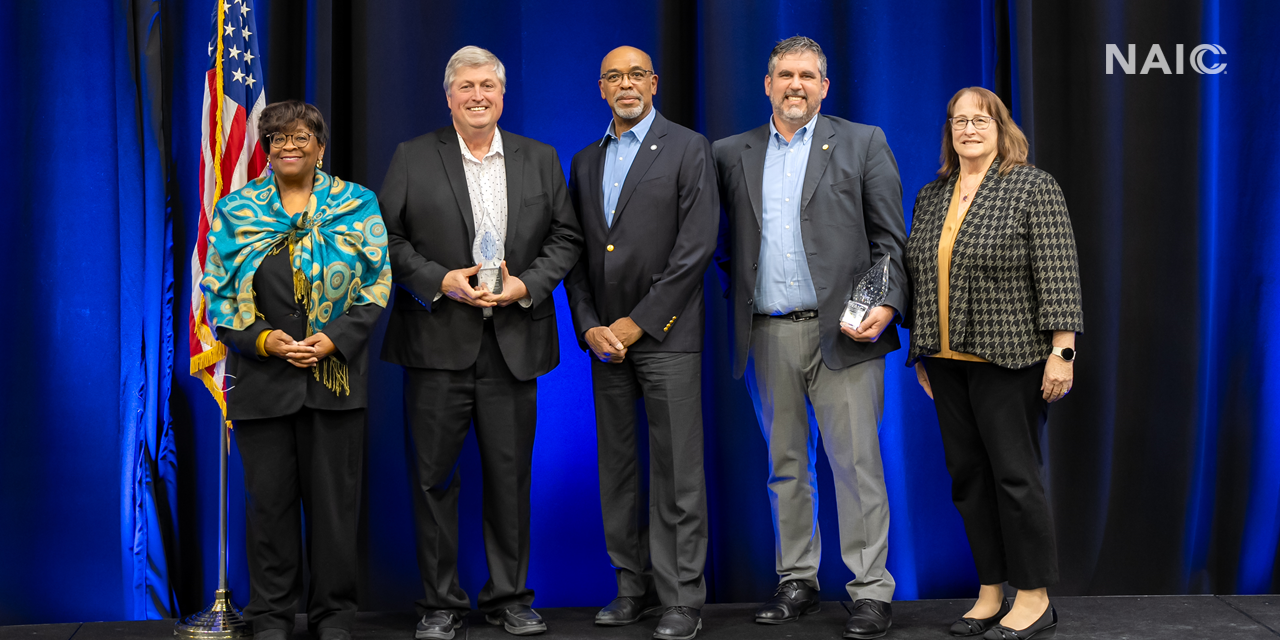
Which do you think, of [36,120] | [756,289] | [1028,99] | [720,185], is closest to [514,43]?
[720,185]

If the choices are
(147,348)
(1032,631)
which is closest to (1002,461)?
(1032,631)

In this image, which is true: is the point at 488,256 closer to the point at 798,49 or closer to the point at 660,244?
the point at 660,244

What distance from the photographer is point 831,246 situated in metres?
2.92

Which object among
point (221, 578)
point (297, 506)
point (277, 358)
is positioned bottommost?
point (221, 578)

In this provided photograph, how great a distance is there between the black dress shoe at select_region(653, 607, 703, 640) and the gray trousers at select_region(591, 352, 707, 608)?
1.0 inches

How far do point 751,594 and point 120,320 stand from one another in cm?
243

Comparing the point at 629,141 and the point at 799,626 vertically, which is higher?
the point at 629,141

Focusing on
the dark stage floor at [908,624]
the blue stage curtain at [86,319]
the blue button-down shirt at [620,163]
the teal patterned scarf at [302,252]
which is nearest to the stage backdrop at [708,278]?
the blue stage curtain at [86,319]

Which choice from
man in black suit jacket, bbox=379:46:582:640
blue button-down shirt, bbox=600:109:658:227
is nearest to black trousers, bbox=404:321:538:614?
man in black suit jacket, bbox=379:46:582:640

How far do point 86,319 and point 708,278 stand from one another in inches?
86.5

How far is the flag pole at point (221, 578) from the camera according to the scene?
114 inches

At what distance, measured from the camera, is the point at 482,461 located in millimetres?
2902

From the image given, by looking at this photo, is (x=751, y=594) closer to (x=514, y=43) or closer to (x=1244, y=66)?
(x=514, y=43)

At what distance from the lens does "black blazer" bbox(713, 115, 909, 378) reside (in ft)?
9.53
